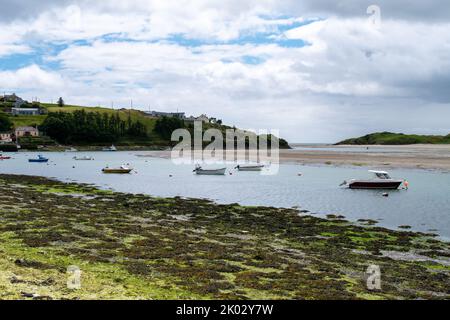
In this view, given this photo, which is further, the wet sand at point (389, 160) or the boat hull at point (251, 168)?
the wet sand at point (389, 160)

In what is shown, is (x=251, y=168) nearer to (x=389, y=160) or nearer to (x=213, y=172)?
(x=213, y=172)

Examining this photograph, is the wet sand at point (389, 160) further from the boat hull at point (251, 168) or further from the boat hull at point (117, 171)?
the boat hull at point (117, 171)

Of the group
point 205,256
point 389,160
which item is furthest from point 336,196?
point 389,160

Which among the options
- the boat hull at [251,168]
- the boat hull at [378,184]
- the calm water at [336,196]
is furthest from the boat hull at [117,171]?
the boat hull at [378,184]

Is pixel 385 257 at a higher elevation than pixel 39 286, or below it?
below

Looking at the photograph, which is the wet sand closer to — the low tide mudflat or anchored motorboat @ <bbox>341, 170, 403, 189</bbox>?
anchored motorboat @ <bbox>341, 170, 403, 189</bbox>

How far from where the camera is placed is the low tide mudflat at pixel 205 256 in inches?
570

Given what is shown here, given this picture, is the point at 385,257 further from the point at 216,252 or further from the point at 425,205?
the point at 425,205

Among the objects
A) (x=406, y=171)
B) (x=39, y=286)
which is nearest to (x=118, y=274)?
(x=39, y=286)

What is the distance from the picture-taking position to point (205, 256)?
20.0 meters

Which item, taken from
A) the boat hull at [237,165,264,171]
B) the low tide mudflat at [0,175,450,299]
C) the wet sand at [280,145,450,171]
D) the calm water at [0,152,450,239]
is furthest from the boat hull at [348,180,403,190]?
the boat hull at [237,165,264,171]

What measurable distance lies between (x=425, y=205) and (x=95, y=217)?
31.9 meters

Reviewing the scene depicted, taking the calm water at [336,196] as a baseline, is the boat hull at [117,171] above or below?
above

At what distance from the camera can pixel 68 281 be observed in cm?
1401
